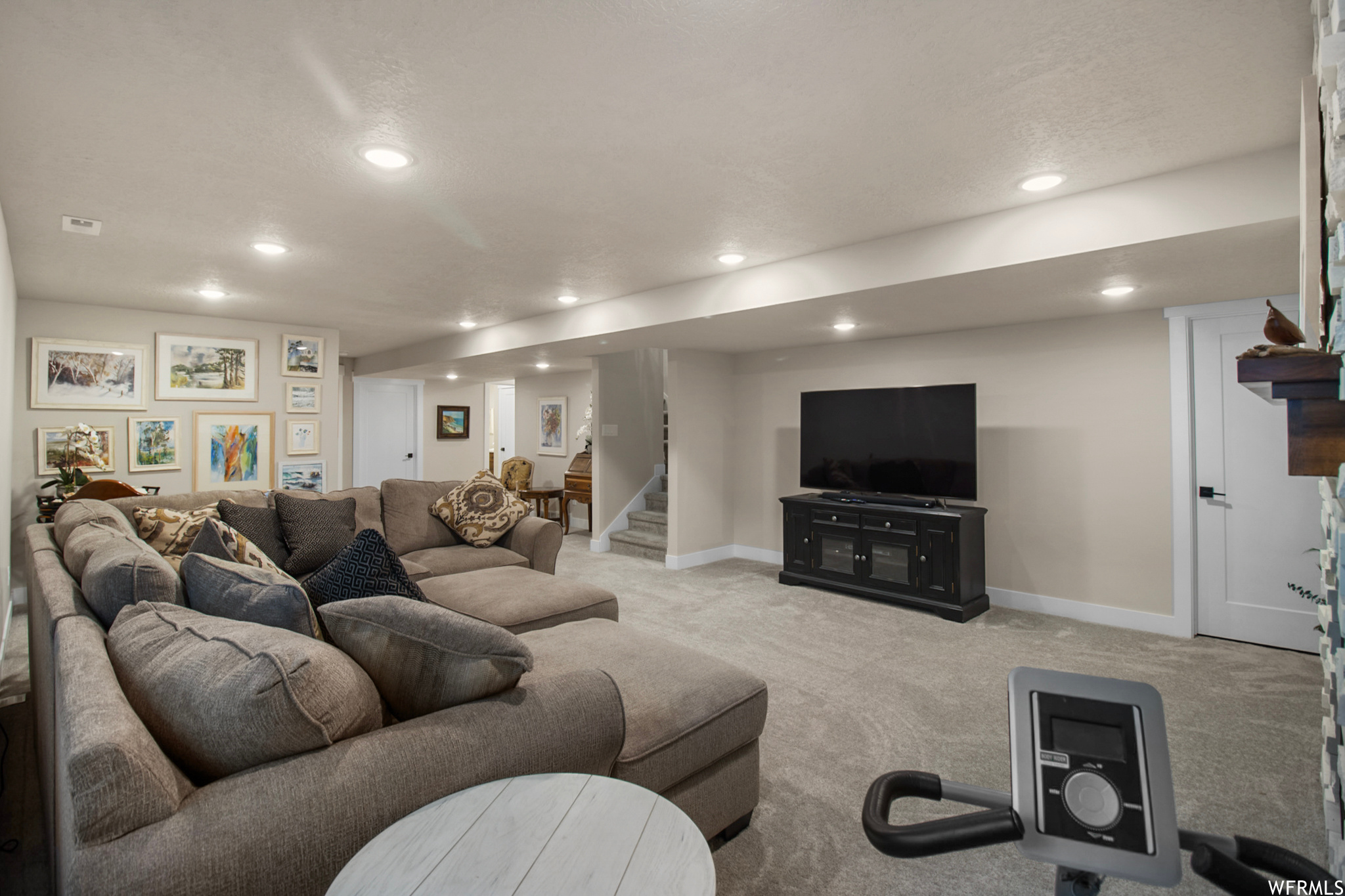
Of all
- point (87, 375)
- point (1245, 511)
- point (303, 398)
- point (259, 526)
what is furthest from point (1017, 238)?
point (87, 375)

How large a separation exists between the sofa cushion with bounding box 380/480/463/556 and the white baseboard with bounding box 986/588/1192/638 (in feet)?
12.4

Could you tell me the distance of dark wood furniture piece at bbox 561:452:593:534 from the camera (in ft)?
24.9

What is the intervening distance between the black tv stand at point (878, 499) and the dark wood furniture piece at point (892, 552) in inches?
3.6

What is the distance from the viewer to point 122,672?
4.15 ft

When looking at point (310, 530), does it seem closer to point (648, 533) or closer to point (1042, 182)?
point (648, 533)

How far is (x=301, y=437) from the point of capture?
19.2 feet

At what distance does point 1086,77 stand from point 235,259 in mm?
4146

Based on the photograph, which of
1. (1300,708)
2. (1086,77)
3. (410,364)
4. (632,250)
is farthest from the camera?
(410,364)

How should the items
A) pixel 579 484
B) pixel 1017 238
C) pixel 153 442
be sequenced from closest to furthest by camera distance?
pixel 1017 238 → pixel 153 442 → pixel 579 484

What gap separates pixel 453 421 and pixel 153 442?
4.42 metres

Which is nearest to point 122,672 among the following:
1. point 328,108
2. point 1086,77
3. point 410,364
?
point 328,108

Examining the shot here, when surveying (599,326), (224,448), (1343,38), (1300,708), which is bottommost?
(1300,708)

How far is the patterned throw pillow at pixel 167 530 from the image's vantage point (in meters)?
3.03

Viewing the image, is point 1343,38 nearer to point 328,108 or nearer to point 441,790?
point 441,790
